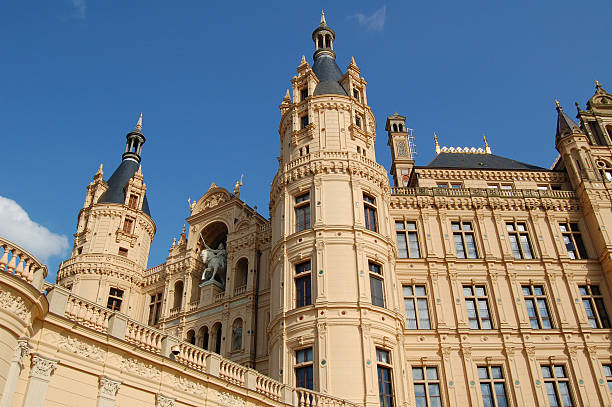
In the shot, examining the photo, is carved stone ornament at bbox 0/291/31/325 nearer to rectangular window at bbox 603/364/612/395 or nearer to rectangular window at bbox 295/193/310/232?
rectangular window at bbox 295/193/310/232

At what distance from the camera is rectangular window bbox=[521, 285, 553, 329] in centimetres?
3262

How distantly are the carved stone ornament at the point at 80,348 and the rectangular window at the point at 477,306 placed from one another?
879 inches

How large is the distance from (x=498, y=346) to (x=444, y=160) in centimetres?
1728

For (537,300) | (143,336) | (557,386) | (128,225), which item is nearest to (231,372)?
(143,336)

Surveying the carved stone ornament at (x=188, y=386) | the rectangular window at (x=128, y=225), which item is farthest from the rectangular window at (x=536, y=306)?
the rectangular window at (x=128, y=225)

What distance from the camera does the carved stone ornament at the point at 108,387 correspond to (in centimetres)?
1658

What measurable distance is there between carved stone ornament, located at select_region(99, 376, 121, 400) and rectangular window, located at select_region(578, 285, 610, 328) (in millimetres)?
27563

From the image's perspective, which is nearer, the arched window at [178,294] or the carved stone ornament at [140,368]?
the carved stone ornament at [140,368]

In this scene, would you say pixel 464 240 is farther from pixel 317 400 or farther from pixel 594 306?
pixel 317 400

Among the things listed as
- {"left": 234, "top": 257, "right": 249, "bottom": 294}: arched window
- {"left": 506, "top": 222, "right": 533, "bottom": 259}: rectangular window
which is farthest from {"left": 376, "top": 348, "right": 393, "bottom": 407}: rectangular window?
{"left": 234, "top": 257, "right": 249, "bottom": 294}: arched window

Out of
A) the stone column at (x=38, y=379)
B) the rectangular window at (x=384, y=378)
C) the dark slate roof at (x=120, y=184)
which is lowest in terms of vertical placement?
the stone column at (x=38, y=379)

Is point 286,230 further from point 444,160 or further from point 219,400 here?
point 444,160

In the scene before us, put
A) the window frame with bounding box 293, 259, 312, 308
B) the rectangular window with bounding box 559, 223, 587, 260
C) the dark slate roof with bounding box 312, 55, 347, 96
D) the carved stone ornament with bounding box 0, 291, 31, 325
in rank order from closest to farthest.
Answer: the carved stone ornament with bounding box 0, 291, 31, 325 → the window frame with bounding box 293, 259, 312, 308 → the rectangular window with bounding box 559, 223, 587, 260 → the dark slate roof with bounding box 312, 55, 347, 96

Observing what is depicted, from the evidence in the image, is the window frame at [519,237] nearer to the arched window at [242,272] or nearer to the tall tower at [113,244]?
the arched window at [242,272]
